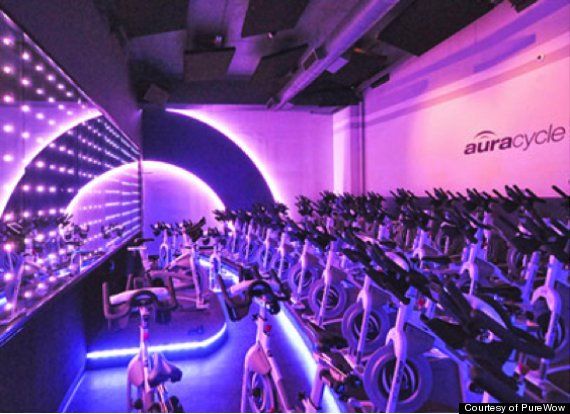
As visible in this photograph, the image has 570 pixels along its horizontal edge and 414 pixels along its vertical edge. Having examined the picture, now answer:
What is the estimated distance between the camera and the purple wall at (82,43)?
2398mm

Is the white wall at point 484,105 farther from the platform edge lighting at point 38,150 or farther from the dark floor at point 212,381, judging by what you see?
the platform edge lighting at point 38,150

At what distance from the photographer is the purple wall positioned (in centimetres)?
240

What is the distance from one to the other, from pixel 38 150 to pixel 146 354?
1697 mm

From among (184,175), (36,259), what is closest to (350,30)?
(36,259)

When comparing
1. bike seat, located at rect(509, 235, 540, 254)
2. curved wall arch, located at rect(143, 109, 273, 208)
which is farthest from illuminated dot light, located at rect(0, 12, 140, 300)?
bike seat, located at rect(509, 235, 540, 254)

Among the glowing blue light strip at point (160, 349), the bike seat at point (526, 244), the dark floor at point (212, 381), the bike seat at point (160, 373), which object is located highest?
the bike seat at point (526, 244)

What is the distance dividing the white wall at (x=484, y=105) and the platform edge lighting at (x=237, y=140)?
7.78 feet

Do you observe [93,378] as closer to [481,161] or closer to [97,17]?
[97,17]

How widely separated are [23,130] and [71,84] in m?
0.85

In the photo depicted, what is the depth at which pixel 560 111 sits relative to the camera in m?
4.62

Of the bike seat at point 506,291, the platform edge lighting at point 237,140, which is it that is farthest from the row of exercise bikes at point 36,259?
the platform edge lighting at point 237,140

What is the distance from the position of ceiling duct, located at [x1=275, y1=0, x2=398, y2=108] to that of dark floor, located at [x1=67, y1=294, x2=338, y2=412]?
3.22 m

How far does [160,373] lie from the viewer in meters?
2.28

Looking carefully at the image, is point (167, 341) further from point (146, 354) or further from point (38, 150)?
point (38, 150)
